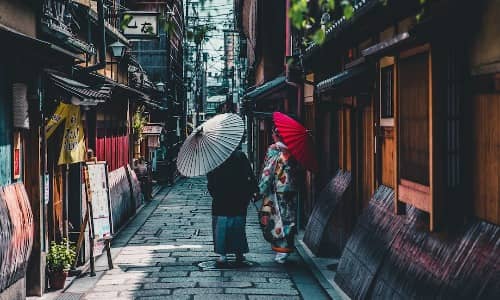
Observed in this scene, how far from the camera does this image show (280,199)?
50.2 ft

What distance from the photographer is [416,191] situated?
878 cm

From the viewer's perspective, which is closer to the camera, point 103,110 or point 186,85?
point 103,110

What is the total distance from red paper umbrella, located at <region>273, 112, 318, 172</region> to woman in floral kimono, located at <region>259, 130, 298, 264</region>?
31cm

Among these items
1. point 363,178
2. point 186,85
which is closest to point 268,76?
point 363,178

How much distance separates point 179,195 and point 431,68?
26898 millimetres

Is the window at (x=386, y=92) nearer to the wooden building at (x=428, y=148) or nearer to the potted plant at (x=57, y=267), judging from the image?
the wooden building at (x=428, y=148)

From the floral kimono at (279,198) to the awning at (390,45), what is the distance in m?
6.14

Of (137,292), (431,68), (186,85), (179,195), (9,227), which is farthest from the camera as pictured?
(186,85)

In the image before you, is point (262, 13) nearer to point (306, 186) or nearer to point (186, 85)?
point (306, 186)

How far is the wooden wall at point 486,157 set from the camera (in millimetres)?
7219

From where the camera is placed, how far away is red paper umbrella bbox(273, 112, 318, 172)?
1511 cm

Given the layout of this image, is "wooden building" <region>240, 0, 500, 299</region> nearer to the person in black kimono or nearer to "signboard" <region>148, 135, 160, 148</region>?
the person in black kimono

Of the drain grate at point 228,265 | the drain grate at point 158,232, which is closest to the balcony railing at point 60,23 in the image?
the drain grate at point 228,265

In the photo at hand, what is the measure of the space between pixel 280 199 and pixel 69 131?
15.5 ft
